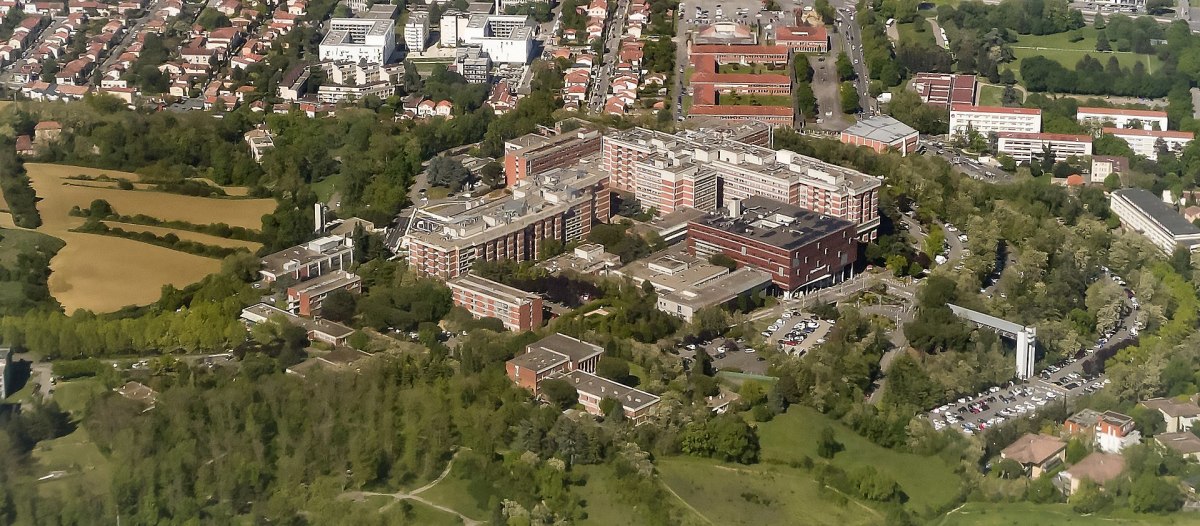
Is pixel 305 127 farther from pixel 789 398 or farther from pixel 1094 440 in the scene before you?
pixel 1094 440

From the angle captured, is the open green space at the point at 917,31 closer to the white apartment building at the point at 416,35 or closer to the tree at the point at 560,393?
the white apartment building at the point at 416,35

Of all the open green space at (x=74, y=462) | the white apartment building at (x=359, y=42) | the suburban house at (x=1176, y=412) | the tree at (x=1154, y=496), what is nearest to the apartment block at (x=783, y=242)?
the suburban house at (x=1176, y=412)

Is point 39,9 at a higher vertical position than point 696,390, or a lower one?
higher

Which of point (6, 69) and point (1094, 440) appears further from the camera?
point (6, 69)

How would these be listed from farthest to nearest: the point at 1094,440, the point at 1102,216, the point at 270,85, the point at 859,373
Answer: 1. the point at 270,85
2. the point at 1102,216
3. the point at 859,373
4. the point at 1094,440

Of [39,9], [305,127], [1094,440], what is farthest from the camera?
[39,9]

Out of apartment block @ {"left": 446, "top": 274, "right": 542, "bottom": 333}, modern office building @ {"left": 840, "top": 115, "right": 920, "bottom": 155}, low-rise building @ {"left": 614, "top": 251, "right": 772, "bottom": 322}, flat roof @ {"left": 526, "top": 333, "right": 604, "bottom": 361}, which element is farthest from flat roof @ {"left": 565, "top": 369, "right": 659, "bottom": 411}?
modern office building @ {"left": 840, "top": 115, "right": 920, "bottom": 155}

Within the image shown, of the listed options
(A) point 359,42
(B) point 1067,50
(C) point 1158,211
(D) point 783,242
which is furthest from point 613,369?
(B) point 1067,50

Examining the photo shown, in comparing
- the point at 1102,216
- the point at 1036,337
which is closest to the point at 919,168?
the point at 1102,216
